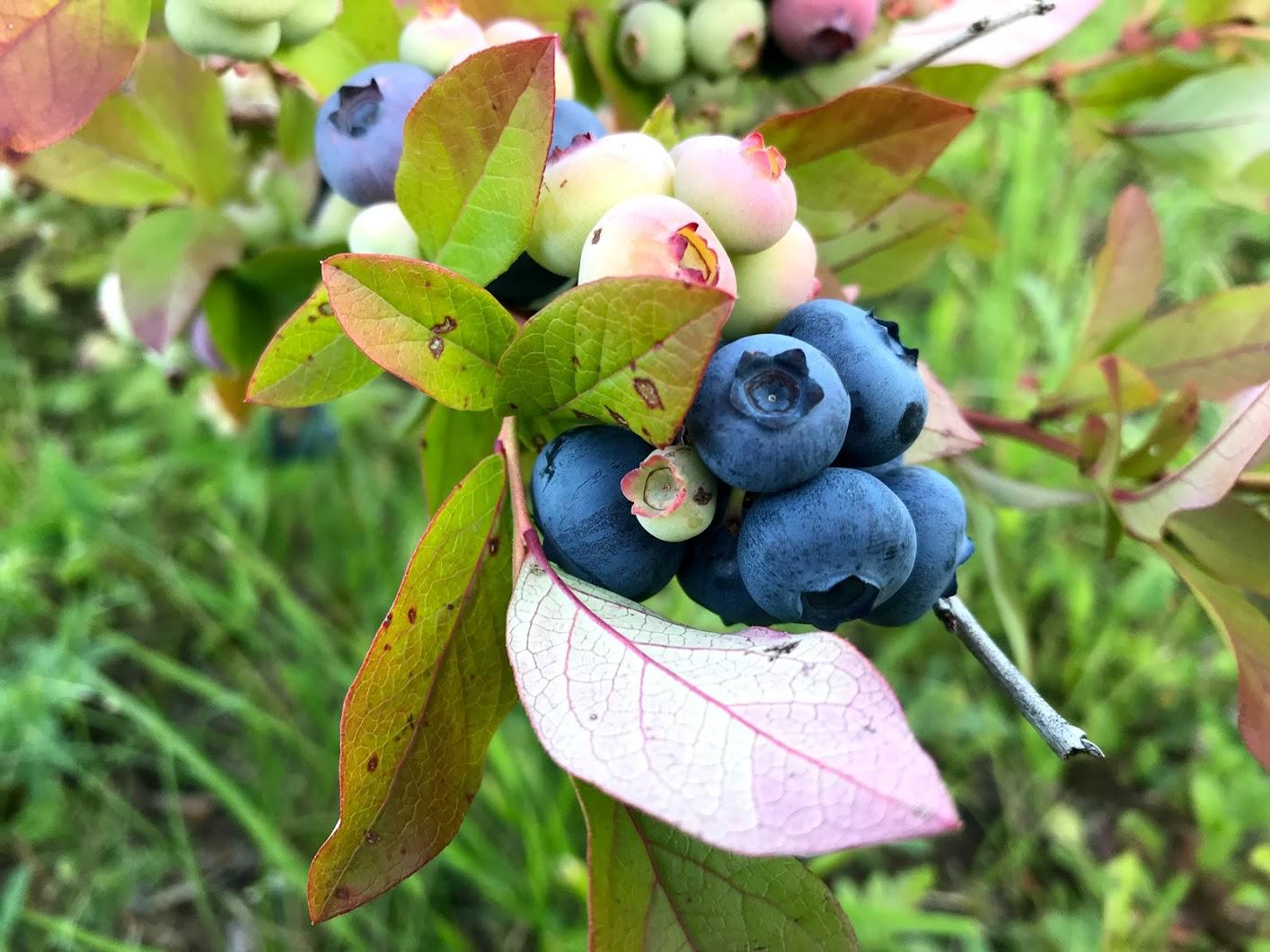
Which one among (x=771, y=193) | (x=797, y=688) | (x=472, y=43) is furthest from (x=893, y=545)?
(x=472, y=43)

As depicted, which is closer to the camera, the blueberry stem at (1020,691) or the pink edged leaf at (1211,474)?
the blueberry stem at (1020,691)

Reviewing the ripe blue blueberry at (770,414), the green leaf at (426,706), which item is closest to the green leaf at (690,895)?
the green leaf at (426,706)

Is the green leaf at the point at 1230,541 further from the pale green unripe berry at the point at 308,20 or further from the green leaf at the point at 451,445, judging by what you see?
the pale green unripe berry at the point at 308,20

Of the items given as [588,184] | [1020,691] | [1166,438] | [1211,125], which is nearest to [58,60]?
[588,184]

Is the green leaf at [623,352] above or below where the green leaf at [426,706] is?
above

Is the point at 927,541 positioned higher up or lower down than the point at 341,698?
higher up

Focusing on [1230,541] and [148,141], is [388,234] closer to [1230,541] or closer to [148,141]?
[148,141]
